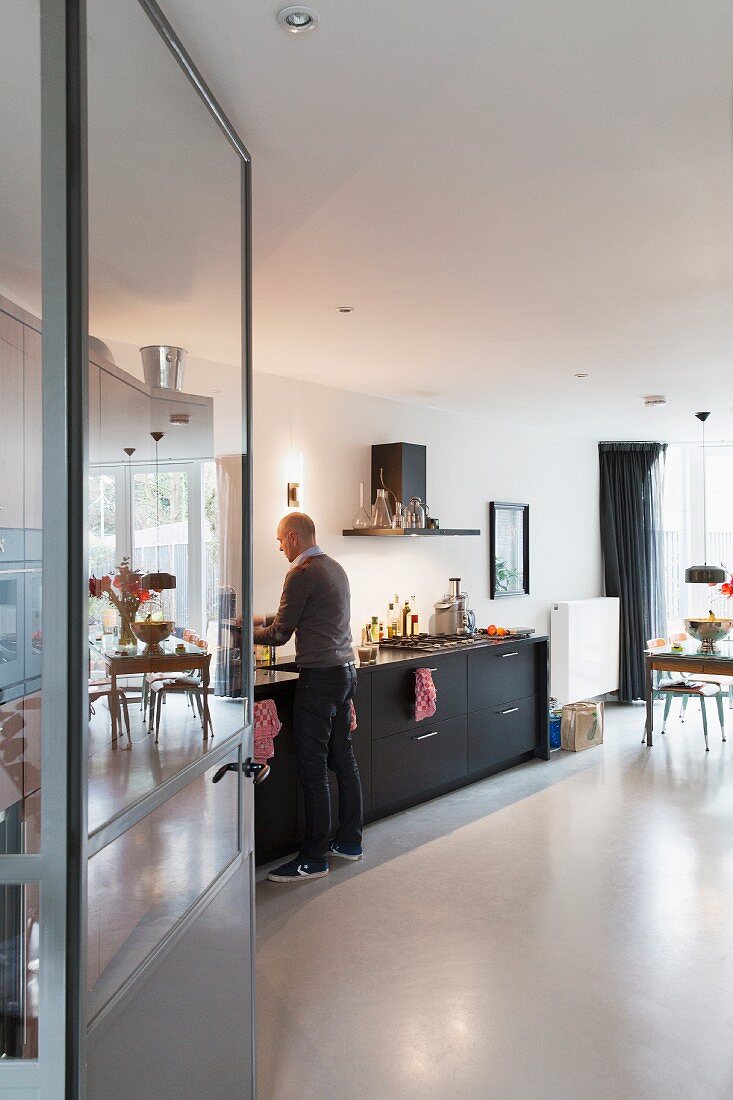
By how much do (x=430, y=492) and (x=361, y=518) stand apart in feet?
3.25

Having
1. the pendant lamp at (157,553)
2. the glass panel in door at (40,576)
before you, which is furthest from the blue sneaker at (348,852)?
the glass panel in door at (40,576)

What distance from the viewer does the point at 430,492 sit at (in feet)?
21.9

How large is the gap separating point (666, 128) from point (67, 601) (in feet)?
6.22

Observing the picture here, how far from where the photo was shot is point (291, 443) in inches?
215

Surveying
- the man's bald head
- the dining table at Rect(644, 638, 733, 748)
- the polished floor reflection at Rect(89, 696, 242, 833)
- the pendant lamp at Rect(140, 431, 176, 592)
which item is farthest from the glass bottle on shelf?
the pendant lamp at Rect(140, 431, 176, 592)

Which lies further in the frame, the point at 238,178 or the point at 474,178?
the point at 474,178

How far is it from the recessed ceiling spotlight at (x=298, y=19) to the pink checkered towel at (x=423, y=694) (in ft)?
12.6

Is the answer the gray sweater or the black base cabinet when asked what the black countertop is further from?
the gray sweater

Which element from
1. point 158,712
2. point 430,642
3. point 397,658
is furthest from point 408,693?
point 158,712

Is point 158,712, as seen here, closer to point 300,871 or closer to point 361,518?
point 300,871

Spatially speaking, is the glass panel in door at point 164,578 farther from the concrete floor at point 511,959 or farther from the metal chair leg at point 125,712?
the concrete floor at point 511,959

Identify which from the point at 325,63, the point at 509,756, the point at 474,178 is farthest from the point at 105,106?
the point at 509,756

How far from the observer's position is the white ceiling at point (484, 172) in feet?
5.94

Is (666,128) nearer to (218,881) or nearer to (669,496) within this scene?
(218,881)
